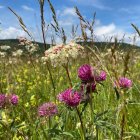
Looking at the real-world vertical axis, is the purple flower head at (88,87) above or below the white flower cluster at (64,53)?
below

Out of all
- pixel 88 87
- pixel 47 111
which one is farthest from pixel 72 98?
pixel 47 111

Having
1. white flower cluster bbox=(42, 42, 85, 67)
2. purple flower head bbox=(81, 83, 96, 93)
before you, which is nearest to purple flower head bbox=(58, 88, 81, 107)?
purple flower head bbox=(81, 83, 96, 93)

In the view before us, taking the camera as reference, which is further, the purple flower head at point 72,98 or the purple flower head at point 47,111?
the purple flower head at point 47,111

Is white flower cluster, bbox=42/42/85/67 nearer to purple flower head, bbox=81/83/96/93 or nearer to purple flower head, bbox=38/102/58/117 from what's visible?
purple flower head, bbox=81/83/96/93

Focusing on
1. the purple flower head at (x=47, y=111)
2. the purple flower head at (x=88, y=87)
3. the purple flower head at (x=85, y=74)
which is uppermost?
the purple flower head at (x=85, y=74)

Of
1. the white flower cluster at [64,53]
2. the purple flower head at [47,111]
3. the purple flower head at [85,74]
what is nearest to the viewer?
the purple flower head at [85,74]

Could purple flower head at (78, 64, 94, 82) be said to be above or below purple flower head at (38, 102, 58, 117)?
above

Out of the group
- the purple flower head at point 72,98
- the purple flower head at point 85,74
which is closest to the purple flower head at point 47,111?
the purple flower head at point 72,98

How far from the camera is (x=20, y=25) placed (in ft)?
8.45

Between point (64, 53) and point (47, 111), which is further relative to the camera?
point (47, 111)

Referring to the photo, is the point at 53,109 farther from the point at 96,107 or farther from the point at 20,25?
the point at 96,107

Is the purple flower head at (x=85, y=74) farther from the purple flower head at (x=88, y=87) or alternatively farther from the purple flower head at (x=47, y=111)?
the purple flower head at (x=47, y=111)

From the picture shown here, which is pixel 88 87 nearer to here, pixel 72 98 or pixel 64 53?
pixel 72 98

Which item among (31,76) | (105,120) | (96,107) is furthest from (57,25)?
(31,76)
